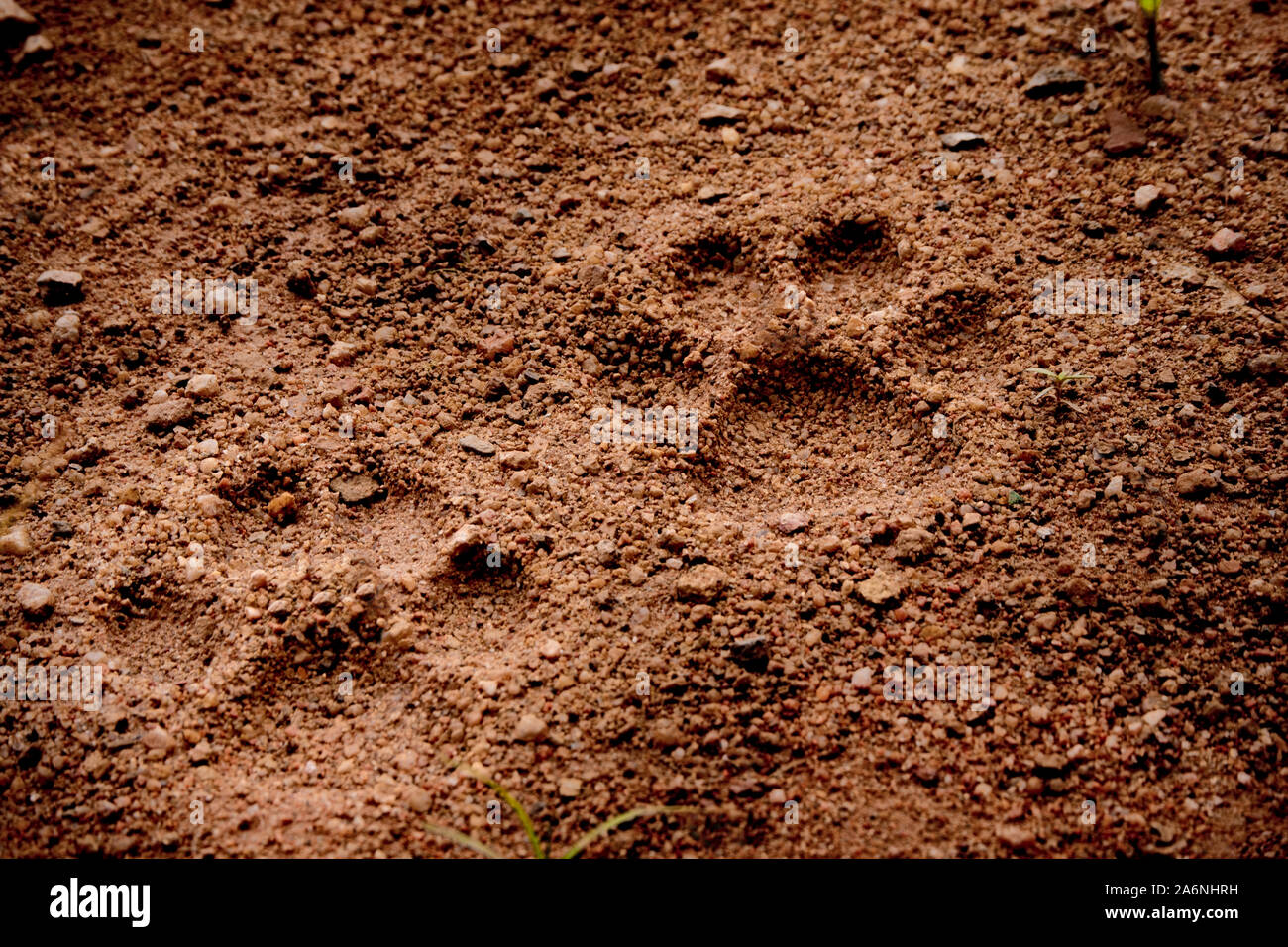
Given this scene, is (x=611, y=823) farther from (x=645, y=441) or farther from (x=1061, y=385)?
(x=1061, y=385)

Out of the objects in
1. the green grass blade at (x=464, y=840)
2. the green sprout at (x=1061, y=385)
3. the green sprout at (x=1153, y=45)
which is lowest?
the green grass blade at (x=464, y=840)

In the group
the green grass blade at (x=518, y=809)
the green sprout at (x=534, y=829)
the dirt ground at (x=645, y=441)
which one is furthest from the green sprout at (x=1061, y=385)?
the green grass blade at (x=518, y=809)

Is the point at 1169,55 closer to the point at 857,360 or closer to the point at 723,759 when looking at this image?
the point at 857,360

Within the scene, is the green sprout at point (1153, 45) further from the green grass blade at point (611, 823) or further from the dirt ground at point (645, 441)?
the green grass blade at point (611, 823)

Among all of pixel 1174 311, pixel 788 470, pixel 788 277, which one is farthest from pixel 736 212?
pixel 1174 311

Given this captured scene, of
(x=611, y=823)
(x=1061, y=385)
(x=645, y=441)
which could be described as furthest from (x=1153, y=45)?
(x=611, y=823)

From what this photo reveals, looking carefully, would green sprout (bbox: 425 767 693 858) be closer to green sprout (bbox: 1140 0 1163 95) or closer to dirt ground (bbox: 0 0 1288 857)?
dirt ground (bbox: 0 0 1288 857)

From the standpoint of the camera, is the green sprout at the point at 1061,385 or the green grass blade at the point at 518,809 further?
the green sprout at the point at 1061,385
